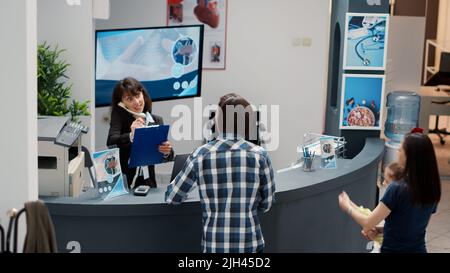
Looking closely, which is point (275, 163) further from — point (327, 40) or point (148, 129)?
point (148, 129)

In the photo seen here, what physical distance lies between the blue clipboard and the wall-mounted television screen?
245 centimetres

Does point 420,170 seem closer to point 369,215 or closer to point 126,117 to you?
point 369,215

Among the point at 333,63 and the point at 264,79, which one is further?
the point at 264,79

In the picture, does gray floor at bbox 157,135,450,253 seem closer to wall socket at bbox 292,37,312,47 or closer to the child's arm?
wall socket at bbox 292,37,312,47

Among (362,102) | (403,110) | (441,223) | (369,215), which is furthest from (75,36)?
(403,110)

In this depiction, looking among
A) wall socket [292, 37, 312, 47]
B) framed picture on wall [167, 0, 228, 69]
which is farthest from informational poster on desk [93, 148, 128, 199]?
wall socket [292, 37, 312, 47]

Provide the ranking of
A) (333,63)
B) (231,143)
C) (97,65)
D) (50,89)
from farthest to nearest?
1. (333,63)
2. (97,65)
3. (50,89)
4. (231,143)

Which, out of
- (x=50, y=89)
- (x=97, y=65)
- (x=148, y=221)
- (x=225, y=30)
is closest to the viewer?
(x=148, y=221)

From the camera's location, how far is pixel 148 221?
458 centimetres

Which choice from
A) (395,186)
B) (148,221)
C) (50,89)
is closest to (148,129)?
(148,221)

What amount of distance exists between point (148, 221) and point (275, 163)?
15.7 ft

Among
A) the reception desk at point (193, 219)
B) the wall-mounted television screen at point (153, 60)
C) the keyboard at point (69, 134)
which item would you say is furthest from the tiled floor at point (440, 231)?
the keyboard at point (69, 134)

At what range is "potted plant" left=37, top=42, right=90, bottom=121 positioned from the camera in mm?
6355

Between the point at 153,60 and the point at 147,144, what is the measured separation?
10.6ft
